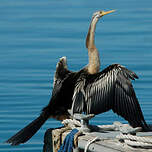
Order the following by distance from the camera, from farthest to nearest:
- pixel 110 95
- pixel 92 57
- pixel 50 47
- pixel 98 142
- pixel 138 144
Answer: pixel 50 47, pixel 92 57, pixel 110 95, pixel 98 142, pixel 138 144

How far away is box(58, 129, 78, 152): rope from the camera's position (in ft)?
24.3

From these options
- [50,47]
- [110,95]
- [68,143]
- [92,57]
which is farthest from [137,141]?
[50,47]

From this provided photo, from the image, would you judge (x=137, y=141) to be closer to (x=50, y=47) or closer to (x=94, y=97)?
(x=94, y=97)

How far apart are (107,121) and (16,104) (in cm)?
153

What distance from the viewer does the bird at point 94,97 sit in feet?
26.9

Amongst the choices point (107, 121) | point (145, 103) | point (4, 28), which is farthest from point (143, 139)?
point (4, 28)

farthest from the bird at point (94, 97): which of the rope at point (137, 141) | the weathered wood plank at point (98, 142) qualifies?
the rope at point (137, 141)

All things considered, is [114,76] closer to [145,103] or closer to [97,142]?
[97,142]

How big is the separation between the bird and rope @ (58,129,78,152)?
2.38 ft

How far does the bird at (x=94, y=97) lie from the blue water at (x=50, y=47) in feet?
5.91

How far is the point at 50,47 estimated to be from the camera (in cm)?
1695

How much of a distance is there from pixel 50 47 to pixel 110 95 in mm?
8696

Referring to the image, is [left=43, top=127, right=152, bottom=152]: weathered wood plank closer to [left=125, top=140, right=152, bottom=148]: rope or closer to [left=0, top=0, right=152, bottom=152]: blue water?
[left=125, top=140, right=152, bottom=148]: rope

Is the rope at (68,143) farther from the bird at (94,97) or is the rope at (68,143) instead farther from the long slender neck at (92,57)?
the long slender neck at (92,57)
